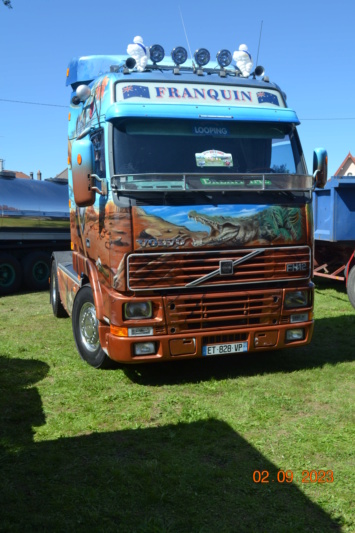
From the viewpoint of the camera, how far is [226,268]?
5.64 meters

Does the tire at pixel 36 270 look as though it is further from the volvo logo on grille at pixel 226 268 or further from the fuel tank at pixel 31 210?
the volvo logo on grille at pixel 226 268

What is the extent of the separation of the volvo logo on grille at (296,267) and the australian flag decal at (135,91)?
2320 millimetres

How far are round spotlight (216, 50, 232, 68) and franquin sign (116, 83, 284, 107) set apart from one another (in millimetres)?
646

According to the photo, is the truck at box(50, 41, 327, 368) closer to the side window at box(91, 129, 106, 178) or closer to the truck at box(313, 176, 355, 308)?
the side window at box(91, 129, 106, 178)

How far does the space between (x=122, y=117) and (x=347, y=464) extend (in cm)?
370

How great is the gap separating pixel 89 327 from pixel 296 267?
2.51 meters

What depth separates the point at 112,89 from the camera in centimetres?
571

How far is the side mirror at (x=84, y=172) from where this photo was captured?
5633 mm

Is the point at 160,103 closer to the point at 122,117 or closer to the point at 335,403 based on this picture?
the point at 122,117

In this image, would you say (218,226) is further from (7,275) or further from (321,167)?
(7,275)

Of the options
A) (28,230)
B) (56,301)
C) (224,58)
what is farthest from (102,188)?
(28,230)

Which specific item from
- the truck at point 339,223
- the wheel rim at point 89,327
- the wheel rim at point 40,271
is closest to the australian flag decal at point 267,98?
the wheel rim at point 89,327

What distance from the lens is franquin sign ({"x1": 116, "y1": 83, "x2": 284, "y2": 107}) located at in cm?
570

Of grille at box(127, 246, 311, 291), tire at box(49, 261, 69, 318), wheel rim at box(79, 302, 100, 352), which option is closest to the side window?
grille at box(127, 246, 311, 291)
